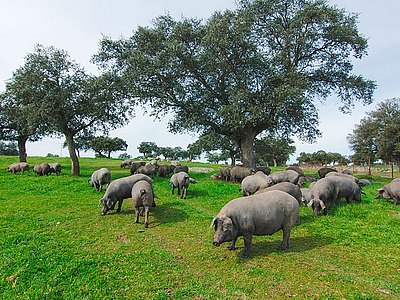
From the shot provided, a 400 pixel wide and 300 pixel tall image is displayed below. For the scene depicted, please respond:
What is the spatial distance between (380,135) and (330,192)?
39417 mm

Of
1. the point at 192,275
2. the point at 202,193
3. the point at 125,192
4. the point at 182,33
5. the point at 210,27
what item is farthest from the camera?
the point at 182,33

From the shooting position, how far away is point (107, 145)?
83562mm

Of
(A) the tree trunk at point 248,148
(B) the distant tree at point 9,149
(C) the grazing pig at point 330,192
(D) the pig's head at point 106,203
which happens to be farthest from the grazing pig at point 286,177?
(B) the distant tree at point 9,149

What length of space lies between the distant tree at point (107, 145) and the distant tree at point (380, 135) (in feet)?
206

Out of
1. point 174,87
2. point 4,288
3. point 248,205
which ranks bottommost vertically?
point 4,288

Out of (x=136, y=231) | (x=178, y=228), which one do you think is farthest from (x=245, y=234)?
(x=136, y=231)

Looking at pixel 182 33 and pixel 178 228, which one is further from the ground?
pixel 182 33

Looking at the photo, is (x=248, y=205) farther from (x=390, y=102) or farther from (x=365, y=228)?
(x=390, y=102)

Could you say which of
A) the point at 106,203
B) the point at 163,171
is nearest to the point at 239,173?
the point at 163,171

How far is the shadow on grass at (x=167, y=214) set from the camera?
38.9 ft

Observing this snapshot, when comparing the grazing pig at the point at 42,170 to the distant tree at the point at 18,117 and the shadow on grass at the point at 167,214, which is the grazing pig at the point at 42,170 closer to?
the distant tree at the point at 18,117

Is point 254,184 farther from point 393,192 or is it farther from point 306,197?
point 393,192

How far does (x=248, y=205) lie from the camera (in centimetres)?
838

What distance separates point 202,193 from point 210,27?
14942mm
